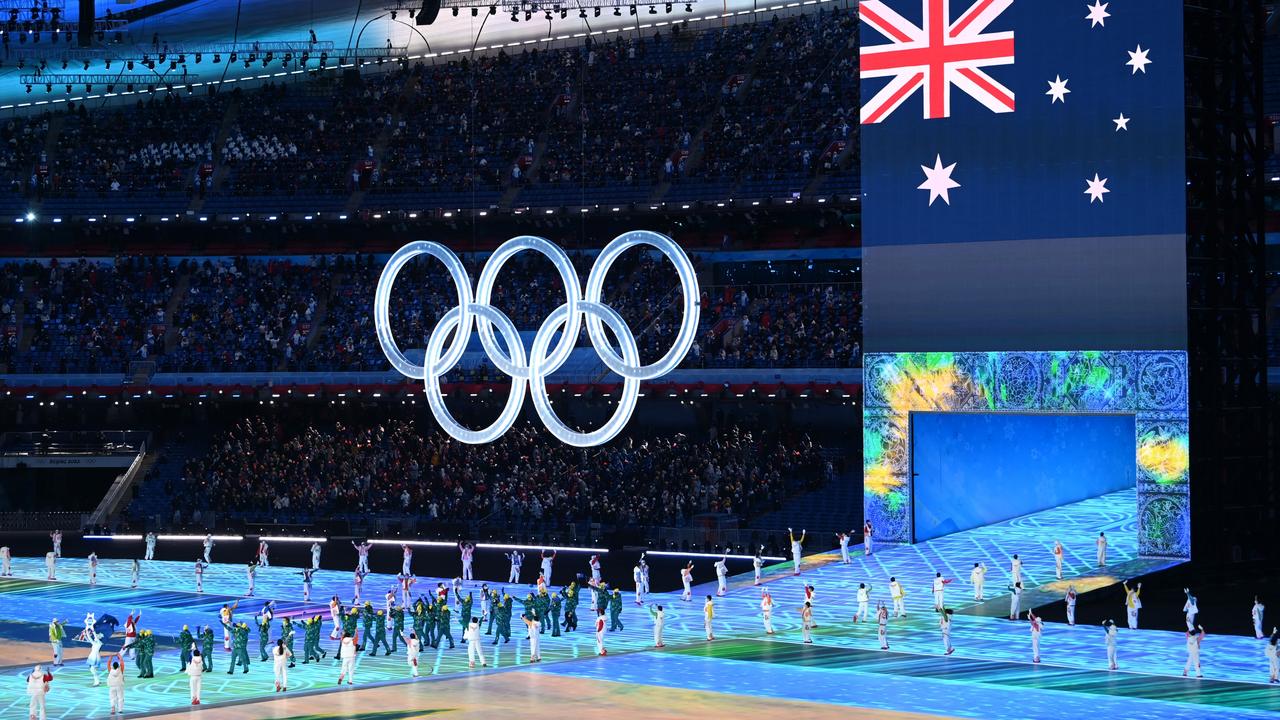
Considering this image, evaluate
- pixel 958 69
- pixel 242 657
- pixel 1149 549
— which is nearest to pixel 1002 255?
pixel 958 69

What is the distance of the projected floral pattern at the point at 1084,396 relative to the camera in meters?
44.8

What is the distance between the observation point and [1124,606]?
1602 inches

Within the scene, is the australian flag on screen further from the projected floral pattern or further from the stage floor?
the stage floor

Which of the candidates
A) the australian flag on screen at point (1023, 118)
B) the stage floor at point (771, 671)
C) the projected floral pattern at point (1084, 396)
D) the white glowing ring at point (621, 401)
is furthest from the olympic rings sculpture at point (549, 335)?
the australian flag on screen at point (1023, 118)

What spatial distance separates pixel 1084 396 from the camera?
4647 centimetres

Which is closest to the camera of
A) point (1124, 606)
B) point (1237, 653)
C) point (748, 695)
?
point (748, 695)

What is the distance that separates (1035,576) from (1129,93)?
1328 centimetres

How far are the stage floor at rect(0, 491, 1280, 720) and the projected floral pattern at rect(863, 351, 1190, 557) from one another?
1.65m

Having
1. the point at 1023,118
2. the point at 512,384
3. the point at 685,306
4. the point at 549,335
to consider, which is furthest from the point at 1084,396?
the point at 512,384

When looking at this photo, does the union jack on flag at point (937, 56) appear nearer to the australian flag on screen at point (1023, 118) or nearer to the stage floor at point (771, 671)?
the australian flag on screen at point (1023, 118)

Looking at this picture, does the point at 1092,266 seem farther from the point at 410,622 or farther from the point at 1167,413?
the point at 410,622

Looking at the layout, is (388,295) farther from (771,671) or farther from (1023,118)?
(1023,118)

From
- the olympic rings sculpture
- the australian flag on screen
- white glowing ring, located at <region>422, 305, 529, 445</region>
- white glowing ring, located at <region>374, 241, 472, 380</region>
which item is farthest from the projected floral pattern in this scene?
white glowing ring, located at <region>374, 241, 472, 380</region>

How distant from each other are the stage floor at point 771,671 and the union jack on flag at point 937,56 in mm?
13243
